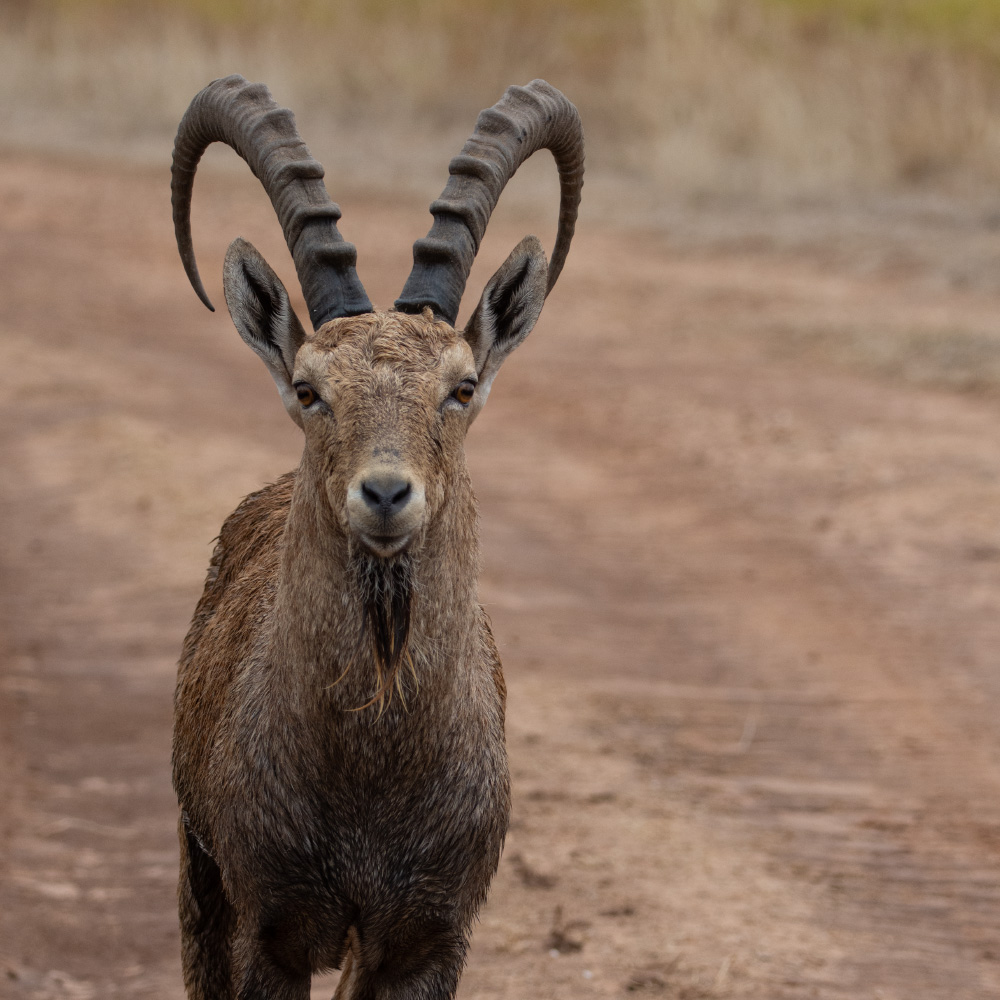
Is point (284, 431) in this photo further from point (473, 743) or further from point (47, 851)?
point (473, 743)

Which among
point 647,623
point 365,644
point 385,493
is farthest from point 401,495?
point 647,623

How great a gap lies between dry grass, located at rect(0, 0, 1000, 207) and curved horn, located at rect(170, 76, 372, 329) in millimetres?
16132

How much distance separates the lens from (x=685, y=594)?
33.1 ft

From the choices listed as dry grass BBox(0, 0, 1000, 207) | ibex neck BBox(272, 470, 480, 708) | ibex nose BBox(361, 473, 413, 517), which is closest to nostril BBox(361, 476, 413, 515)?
ibex nose BBox(361, 473, 413, 517)

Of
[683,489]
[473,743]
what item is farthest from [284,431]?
[473,743]

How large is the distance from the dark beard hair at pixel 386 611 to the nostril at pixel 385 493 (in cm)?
36

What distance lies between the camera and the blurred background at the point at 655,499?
6793mm

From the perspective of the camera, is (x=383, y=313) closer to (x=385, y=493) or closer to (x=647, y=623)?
(x=385, y=493)

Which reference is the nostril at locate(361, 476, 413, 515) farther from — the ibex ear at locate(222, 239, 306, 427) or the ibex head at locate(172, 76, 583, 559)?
the ibex ear at locate(222, 239, 306, 427)

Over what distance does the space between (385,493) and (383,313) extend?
2.92ft

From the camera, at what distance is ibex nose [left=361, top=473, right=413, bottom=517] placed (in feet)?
13.3

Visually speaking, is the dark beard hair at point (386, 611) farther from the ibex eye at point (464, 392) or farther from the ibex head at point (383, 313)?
the ibex eye at point (464, 392)

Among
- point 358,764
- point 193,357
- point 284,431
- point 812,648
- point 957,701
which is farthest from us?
point 193,357

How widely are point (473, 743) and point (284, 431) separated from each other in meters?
8.69
